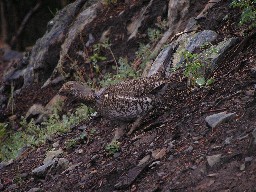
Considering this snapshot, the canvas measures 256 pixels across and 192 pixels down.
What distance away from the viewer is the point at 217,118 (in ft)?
15.5

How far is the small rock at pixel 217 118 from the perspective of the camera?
461 centimetres

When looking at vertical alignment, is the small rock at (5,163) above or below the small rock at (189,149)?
below

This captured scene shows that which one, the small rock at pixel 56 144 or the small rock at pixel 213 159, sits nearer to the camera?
the small rock at pixel 213 159

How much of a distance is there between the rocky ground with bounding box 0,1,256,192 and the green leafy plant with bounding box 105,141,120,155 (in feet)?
0.16

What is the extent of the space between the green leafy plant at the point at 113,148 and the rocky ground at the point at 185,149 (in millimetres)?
48

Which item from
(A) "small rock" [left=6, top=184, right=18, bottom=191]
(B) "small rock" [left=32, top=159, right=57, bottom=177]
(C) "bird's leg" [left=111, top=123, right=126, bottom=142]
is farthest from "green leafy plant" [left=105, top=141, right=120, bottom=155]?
(A) "small rock" [left=6, top=184, right=18, bottom=191]

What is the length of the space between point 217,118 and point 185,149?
1.47ft

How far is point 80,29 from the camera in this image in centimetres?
1116

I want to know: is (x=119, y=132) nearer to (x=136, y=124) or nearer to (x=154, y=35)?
(x=136, y=124)

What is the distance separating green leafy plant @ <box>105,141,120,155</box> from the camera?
559 centimetres

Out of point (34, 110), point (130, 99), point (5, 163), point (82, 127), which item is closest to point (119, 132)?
point (130, 99)

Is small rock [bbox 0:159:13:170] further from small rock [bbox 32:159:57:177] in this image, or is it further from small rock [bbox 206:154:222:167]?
small rock [bbox 206:154:222:167]

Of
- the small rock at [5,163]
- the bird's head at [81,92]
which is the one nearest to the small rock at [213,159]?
the bird's head at [81,92]

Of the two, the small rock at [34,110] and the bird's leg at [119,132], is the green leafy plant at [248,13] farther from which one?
the small rock at [34,110]
